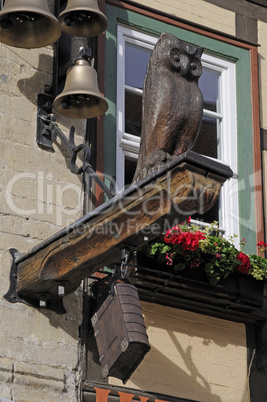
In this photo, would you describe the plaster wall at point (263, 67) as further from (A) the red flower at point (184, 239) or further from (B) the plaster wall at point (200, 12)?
(A) the red flower at point (184, 239)

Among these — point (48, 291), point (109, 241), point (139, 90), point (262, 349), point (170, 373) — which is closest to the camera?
point (109, 241)

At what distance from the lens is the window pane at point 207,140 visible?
8203 millimetres

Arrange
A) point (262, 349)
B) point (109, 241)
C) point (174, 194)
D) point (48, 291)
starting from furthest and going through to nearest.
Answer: point (262, 349) → point (48, 291) → point (109, 241) → point (174, 194)

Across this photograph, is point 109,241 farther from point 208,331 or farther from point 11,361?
point 208,331

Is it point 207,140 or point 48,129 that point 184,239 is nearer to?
point 48,129

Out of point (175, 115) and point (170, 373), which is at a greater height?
point (175, 115)

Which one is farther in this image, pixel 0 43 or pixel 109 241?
pixel 0 43

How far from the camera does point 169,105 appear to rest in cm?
608

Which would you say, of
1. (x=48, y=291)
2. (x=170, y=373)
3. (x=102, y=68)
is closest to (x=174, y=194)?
(x=48, y=291)

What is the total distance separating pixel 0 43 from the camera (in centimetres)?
705

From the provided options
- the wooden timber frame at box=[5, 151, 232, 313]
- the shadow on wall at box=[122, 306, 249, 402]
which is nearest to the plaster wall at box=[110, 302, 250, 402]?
the shadow on wall at box=[122, 306, 249, 402]

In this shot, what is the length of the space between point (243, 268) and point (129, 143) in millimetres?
1302

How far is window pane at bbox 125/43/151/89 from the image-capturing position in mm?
7977

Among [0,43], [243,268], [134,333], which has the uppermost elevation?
[0,43]
